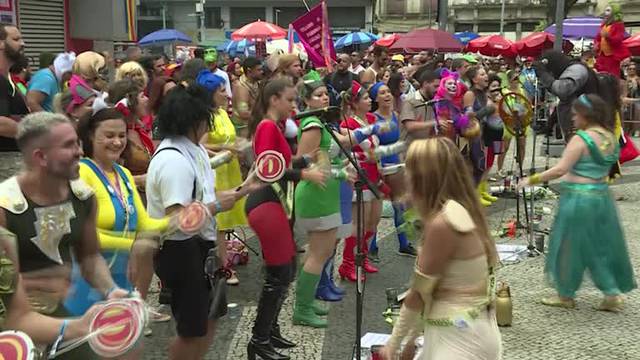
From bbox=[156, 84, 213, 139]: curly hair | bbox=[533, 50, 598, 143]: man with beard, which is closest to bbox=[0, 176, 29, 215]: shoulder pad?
bbox=[156, 84, 213, 139]: curly hair

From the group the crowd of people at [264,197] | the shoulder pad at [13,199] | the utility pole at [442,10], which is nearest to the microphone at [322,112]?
the crowd of people at [264,197]

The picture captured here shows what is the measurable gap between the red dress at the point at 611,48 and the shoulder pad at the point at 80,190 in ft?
35.2

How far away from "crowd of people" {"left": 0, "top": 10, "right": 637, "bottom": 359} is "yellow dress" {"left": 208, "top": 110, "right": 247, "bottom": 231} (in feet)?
0.06

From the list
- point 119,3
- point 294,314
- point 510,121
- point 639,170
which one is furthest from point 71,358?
point 119,3

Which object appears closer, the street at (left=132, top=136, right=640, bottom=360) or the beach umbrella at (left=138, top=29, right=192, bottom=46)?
the street at (left=132, top=136, right=640, bottom=360)

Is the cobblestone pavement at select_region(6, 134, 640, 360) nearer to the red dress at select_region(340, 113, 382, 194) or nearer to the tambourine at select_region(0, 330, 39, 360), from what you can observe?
the red dress at select_region(340, 113, 382, 194)

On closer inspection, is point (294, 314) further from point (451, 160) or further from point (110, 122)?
point (451, 160)

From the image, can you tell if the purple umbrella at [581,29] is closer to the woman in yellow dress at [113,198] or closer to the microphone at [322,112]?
the microphone at [322,112]

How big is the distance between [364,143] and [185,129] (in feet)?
6.82

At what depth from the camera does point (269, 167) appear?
11.6 ft

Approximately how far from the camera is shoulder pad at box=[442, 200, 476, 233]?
2744mm

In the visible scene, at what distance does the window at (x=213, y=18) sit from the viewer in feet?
225

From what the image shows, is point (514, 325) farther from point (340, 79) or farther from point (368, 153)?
point (340, 79)

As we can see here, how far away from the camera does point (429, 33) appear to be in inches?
704
